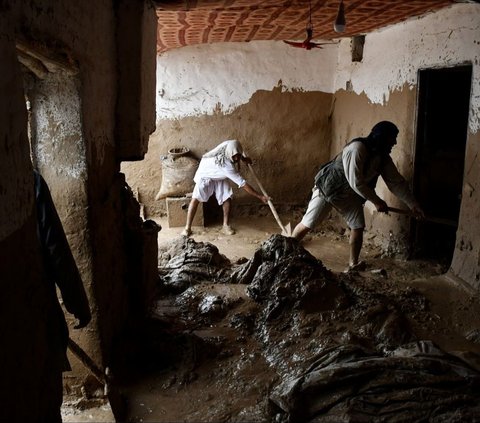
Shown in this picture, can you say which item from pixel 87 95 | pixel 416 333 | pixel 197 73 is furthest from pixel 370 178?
pixel 197 73

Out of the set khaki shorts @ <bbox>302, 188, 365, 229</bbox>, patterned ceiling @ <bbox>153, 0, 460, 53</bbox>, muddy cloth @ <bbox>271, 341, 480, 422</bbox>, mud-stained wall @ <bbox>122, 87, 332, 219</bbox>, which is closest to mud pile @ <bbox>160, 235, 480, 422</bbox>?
muddy cloth @ <bbox>271, 341, 480, 422</bbox>

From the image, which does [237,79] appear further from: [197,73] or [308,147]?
[308,147]

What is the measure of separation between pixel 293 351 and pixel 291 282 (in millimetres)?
703

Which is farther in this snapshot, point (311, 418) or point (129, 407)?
point (129, 407)

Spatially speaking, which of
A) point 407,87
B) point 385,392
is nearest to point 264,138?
point 407,87

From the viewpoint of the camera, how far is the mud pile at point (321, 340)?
2510mm

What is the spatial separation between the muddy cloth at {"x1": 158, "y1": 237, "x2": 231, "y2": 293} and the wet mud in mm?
22

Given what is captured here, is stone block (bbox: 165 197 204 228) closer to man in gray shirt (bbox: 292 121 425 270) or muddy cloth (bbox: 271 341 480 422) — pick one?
man in gray shirt (bbox: 292 121 425 270)

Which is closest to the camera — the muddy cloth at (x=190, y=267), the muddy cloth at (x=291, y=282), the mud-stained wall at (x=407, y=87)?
the muddy cloth at (x=291, y=282)

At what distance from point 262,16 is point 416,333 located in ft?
10.8

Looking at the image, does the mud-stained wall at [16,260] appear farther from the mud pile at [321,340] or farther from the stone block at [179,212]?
the stone block at [179,212]

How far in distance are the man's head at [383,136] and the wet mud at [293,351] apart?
4.17 feet

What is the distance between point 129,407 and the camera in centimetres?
288

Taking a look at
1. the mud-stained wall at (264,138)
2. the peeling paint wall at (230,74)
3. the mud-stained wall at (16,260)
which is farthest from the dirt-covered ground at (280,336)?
the peeling paint wall at (230,74)
